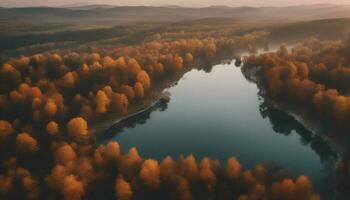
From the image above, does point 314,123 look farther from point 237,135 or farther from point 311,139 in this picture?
point 237,135

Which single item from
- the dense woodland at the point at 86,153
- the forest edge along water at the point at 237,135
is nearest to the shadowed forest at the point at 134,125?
the dense woodland at the point at 86,153

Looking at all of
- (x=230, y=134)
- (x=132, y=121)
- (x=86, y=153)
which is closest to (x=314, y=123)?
(x=230, y=134)

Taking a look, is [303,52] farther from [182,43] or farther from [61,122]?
[61,122]

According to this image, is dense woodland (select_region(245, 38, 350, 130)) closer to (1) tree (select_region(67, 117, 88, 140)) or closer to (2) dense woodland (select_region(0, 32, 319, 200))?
(2) dense woodland (select_region(0, 32, 319, 200))

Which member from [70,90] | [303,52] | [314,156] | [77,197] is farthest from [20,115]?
[303,52]

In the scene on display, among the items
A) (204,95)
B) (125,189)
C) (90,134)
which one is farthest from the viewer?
(204,95)

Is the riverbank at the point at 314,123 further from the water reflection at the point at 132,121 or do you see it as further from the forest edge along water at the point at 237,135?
the water reflection at the point at 132,121
